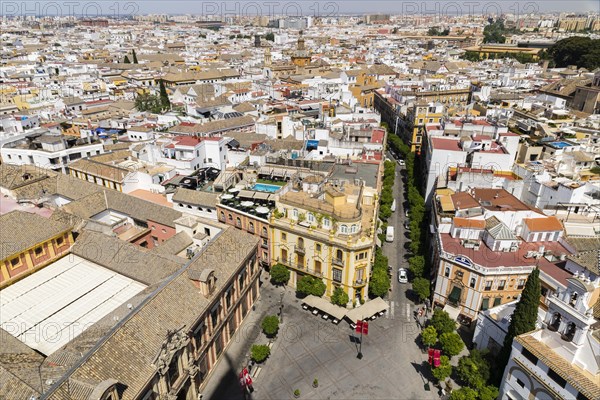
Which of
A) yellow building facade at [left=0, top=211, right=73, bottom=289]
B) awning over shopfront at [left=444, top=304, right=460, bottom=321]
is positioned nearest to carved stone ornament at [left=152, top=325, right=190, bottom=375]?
yellow building facade at [left=0, top=211, right=73, bottom=289]

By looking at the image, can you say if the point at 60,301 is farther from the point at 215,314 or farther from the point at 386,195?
the point at 386,195

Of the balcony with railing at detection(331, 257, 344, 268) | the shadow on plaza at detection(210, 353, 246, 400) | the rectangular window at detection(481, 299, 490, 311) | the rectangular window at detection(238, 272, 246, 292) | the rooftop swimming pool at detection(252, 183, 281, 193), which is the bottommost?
the shadow on plaza at detection(210, 353, 246, 400)

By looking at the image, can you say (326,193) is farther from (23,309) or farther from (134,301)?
(23,309)

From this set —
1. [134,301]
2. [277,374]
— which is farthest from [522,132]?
[134,301]

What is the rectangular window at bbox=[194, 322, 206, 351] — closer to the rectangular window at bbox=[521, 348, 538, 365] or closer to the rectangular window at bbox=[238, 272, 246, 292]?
the rectangular window at bbox=[238, 272, 246, 292]

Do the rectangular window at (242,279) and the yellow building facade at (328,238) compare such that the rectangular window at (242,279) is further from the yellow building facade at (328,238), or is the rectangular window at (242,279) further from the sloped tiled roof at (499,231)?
the sloped tiled roof at (499,231)

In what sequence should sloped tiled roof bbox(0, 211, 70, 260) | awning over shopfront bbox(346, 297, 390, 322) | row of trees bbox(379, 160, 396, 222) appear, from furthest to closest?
row of trees bbox(379, 160, 396, 222), awning over shopfront bbox(346, 297, 390, 322), sloped tiled roof bbox(0, 211, 70, 260)
